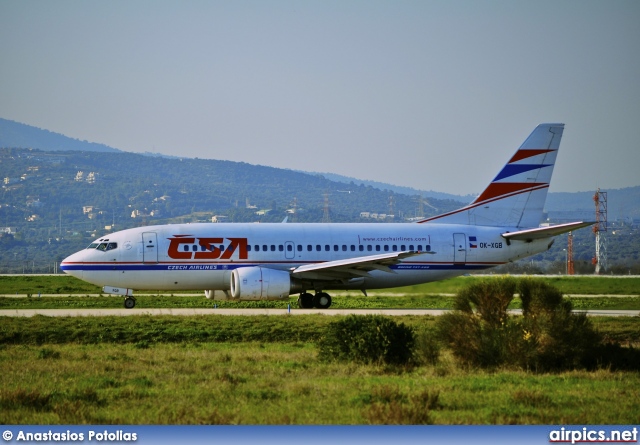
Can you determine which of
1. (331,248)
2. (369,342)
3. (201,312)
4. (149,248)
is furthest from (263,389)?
(331,248)

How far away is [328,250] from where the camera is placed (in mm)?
42531

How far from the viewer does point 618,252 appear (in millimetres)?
174375

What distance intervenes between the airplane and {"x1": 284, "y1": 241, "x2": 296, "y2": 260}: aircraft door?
0.14 ft

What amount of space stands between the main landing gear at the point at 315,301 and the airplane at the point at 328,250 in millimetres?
43

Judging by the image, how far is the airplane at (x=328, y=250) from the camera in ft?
133

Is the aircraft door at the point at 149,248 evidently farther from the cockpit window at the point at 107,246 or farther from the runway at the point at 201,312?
the runway at the point at 201,312

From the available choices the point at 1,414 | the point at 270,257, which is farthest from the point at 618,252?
the point at 1,414

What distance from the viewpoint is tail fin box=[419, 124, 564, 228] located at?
46.0m

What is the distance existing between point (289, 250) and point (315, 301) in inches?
97.1

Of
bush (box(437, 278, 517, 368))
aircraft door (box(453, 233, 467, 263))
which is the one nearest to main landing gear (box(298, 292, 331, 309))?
aircraft door (box(453, 233, 467, 263))

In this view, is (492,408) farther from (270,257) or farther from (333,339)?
(270,257)

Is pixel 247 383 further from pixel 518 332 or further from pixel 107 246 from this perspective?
pixel 107 246

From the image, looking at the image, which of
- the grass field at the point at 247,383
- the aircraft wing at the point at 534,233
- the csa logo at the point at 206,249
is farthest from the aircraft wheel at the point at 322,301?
the grass field at the point at 247,383

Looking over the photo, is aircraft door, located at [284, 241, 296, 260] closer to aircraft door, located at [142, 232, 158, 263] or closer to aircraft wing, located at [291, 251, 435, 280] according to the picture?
aircraft wing, located at [291, 251, 435, 280]
